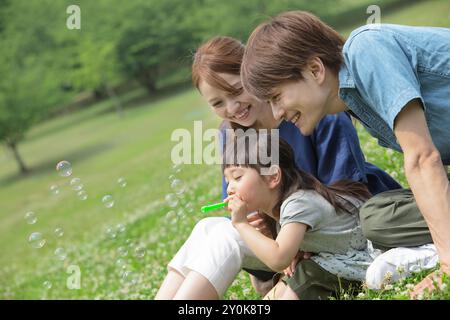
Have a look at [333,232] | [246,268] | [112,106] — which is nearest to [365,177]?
[333,232]

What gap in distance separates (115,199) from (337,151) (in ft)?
58.3

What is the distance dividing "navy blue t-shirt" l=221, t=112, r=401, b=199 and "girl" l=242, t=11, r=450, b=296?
635mm

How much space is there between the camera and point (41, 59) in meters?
59.6

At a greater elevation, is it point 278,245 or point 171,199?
point 278,245

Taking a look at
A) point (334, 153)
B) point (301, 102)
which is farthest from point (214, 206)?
point (301, 102)

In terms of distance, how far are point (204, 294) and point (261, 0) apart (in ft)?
149

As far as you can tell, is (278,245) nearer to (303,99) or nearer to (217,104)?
(303,99)

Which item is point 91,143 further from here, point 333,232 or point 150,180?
point 333,232

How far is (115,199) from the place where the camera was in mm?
22375

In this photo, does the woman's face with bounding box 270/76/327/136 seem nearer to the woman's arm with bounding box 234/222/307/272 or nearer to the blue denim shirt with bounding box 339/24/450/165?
the blue denim shirt with bounding box 339/24/450/165

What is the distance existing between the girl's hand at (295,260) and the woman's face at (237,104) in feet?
3.57

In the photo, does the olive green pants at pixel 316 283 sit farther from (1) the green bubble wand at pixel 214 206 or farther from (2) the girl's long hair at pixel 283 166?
(1) the green bubble wand at pixel 214 206

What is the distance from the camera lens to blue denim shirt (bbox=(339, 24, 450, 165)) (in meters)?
3.75

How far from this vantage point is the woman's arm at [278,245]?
4275mm
